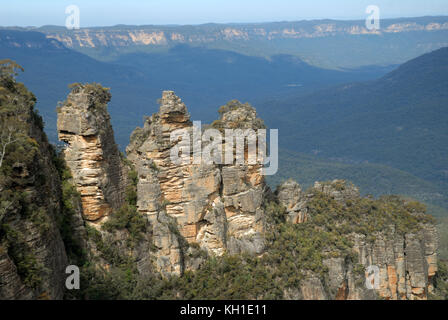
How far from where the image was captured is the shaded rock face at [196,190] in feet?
74.9

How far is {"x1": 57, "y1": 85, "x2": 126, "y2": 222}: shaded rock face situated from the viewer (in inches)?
813

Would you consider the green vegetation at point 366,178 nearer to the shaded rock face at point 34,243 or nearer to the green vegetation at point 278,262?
the green vegetation at point 278,262

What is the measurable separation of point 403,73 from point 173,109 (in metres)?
162

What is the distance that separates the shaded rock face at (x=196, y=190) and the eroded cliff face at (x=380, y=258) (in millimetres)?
3897

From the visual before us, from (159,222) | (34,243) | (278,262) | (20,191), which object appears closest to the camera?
(34,243)

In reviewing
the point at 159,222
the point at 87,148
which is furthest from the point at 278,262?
the point at 87,148

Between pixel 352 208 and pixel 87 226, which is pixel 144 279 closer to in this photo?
pixel 87 226

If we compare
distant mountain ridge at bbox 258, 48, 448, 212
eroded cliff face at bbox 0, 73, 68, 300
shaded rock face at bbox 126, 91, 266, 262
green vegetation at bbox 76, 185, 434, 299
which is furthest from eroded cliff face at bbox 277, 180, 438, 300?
distant mountain ridge at bbox 258, 48, 448, 212

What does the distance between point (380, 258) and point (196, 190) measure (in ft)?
40.8

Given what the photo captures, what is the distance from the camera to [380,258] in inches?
1154

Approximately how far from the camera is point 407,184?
88688mm

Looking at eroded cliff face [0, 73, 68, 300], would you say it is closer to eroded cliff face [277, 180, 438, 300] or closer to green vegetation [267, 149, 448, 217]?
eroded cliff face [277, 180, 438, 300]

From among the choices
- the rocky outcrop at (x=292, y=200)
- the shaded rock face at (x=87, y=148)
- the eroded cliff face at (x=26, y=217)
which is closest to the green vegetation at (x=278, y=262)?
the rocky outcrop at (x=292, y=200)

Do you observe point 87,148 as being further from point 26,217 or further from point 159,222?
point 26,217
